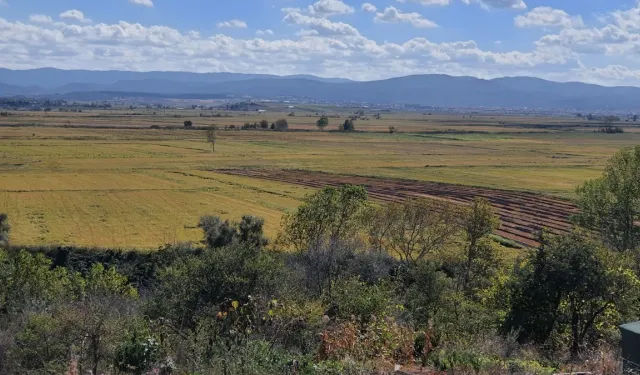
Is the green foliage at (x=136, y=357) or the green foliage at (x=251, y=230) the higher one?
the green foliage at (x=136, y=357)

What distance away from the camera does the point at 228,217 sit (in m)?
53.3

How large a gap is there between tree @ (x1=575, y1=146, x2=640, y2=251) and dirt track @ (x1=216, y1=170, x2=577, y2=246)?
883 centimetres

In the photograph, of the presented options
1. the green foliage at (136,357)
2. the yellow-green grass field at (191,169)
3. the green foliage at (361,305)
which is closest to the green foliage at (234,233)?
the yellow-green grass field at (191,169)

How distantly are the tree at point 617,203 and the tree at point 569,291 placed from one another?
55.5 ft

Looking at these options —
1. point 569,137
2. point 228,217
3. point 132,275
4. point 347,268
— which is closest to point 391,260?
point 347,268

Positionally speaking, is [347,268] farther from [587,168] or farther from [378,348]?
[587,168]

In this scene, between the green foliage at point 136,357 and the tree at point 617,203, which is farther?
the tree at point 617,203

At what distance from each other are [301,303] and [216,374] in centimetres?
630

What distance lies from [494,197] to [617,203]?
3504cm

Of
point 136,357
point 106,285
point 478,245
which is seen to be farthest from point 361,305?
point 478,245

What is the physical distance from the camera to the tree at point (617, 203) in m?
32.2

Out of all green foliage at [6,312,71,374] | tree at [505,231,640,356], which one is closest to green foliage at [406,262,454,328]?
Answer: tree at [505,231,640,356]

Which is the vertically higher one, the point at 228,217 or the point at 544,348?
the point at 544,348

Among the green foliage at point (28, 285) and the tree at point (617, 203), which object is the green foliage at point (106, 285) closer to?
the green foliage at point (28, 285)
